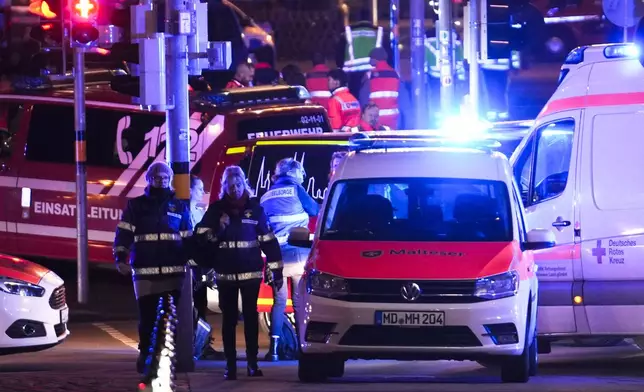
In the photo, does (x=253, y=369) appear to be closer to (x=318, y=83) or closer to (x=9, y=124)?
(x=9, y=124)

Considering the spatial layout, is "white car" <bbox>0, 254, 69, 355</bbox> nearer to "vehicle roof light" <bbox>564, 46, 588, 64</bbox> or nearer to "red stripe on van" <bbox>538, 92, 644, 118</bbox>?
"red stripe on van" <bbox>538, 92, 644, 118</bbox>

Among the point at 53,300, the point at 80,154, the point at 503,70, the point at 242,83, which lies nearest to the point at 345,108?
the point at 242,83

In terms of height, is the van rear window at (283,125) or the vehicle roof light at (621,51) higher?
the vehicle roof light at (621,51)

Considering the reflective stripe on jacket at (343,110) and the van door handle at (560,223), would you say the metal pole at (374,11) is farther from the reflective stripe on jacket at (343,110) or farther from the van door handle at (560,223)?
the van door handle at (560,223)

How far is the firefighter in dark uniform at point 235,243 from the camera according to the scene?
13938 millimetres

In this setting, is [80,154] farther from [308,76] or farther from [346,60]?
[346,60]

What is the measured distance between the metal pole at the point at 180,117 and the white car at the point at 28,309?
4.56 ft

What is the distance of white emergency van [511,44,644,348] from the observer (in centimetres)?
1434

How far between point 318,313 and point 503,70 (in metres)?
17.2

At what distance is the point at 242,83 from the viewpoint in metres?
24.9

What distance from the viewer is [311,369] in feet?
43.8

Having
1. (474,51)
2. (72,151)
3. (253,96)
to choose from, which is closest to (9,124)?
(72,151)

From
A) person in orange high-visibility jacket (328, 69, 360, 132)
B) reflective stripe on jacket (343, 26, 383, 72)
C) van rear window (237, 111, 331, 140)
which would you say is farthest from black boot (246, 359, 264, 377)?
reflective stripe on jacket (343, 26, 383, 72)

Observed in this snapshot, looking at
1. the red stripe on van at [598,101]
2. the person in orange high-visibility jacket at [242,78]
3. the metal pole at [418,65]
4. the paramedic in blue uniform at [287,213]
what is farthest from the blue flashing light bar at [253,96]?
the red stripe on van at [598,101]
